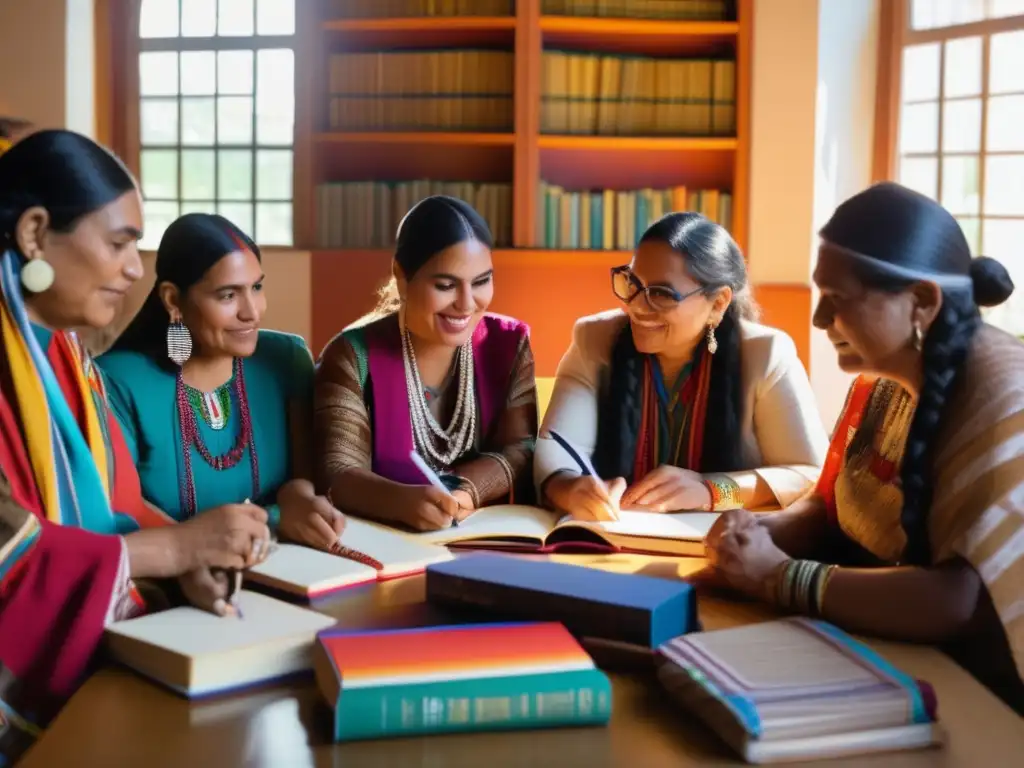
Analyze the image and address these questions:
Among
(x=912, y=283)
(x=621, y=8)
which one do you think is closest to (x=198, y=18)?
(x=621, y=8)

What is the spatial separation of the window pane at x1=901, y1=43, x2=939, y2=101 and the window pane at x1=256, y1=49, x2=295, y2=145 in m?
2.83

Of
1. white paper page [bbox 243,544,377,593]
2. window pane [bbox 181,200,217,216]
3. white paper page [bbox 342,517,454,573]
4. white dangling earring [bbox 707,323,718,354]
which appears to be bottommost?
white paper page [bbox 342,517,454,573]

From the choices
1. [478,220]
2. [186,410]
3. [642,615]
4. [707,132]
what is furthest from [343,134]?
[642,615]

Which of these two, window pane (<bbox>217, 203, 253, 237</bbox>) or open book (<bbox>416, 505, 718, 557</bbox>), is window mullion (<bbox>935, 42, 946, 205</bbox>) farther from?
window pane (<bbox>217, 203, 253, 237</bbox>)

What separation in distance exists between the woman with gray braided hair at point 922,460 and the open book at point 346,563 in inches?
18.7

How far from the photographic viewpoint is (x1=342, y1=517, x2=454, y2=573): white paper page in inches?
66.7

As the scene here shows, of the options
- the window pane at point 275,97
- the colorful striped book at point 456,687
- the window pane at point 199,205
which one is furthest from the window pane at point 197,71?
the colorful striped book at point 456,687

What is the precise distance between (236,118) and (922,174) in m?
3.23

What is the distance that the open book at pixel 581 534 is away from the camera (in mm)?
1860

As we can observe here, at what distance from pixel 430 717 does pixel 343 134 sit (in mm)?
4222

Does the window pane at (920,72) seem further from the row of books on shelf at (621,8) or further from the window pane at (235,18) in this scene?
the window pane at (235,18)

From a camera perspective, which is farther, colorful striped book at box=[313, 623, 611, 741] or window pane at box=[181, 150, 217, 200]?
window pane at box=[181, 150, 217, 200]

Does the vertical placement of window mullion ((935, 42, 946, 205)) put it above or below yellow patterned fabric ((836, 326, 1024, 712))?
above

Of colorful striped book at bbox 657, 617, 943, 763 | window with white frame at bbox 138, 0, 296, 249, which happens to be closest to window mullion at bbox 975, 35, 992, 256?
window with white frame at bbox 138, 0, 296, 249
